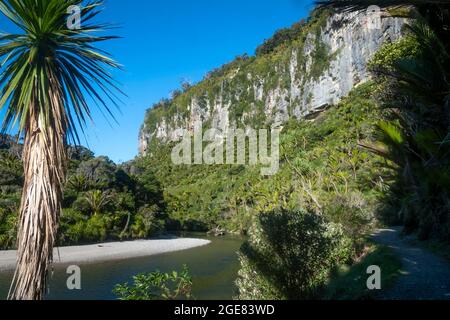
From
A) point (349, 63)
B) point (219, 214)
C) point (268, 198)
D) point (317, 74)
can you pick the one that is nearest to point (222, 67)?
point (317, 74)

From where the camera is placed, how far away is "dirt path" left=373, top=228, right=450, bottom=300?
24.1ft

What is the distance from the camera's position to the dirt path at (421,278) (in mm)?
7332

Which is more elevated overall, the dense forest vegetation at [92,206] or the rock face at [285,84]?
the rock face at [285,84]

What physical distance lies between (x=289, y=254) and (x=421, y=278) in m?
3.16

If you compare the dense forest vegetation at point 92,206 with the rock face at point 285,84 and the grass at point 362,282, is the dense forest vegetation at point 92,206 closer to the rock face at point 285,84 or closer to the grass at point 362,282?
the grass at point 362,282

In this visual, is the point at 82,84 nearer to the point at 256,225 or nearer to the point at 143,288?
the point at 143,288

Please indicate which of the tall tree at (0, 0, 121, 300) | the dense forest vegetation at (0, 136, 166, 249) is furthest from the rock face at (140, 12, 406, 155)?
the tall tree at (0, 0, 121, 300)

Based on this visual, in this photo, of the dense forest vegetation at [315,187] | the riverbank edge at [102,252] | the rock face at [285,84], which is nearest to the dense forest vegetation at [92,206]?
the dense forest vegetation at [315,187]

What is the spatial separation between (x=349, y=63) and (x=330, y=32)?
14.4 meters

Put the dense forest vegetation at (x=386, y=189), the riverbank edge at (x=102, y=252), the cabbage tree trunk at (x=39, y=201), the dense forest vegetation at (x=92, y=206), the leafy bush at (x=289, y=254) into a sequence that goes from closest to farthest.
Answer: the cabbage tree trunk at (x=39, y=201), the dense forest vegetation at (x=386, y=189), the leafy bush at (x=289, y=254), the riverbank edge at (x=102, y=252), the dense forest vegetation at (x=92, y=206)

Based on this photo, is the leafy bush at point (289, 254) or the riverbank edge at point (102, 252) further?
the riverbank edge at point (102, 252)

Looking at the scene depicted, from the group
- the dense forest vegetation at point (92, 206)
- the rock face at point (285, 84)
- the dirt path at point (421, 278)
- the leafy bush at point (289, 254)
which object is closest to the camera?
the dirt path at point (421, 278)

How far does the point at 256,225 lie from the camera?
983 centimetres

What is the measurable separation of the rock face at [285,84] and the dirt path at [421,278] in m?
53.0
